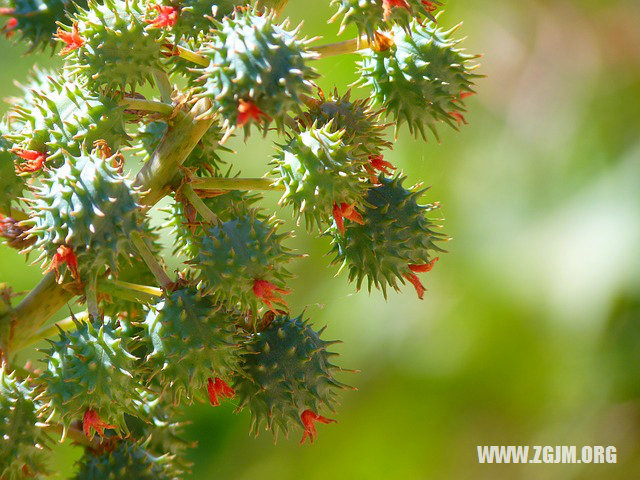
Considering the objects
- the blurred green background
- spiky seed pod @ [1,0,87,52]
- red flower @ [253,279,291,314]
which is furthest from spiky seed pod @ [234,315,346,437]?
the blurred green background

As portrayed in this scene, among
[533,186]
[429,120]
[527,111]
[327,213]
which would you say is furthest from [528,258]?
[327,213]

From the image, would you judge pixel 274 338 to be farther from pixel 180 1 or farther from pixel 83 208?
pixel 180 1

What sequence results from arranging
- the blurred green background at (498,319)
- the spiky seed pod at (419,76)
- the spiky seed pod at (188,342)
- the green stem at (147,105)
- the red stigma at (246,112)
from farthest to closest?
the blurred green background at (498,319) → the spiky seed pod at (419,76) → the green stem at (147,105) → the spiky seed pod at (188,342) → the red stigma at (246,112)

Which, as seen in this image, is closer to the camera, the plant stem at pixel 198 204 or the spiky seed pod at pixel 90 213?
the spiky seed pod at pixel 90 213

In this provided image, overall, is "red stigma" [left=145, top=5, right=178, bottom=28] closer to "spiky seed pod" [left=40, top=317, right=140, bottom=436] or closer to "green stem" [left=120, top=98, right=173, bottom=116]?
"green stem" [left=120, top=98, right=173, bottom=116]

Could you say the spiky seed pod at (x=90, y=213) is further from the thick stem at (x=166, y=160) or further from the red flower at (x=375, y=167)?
the red flower at (x=375, y=167)

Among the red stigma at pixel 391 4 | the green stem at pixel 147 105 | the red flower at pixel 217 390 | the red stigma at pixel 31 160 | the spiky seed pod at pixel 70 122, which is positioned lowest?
the red flower at pixel 217 390

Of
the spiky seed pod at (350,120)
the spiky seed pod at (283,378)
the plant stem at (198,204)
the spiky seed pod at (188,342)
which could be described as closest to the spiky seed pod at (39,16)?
the plant stem at (198,204)
